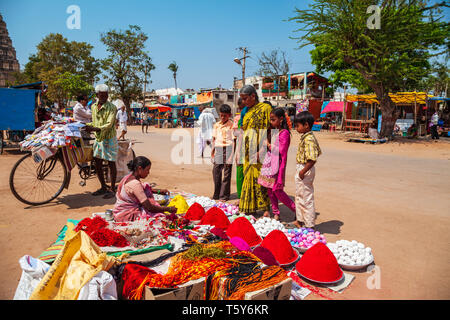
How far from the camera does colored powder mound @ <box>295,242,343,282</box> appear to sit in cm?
258

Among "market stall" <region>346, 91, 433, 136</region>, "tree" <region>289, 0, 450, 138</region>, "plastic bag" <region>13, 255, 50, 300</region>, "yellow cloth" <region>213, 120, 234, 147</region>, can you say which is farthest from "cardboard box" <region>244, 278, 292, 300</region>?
"market stall" <region>346, 91, 433, 136</region>

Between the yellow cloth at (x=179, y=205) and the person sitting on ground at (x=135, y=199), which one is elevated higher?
the person sitting on ground at (x=135, y=199)

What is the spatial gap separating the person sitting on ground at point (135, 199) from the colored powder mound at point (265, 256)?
1.26 metres

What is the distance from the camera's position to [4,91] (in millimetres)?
9523

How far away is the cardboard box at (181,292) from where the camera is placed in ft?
5.99

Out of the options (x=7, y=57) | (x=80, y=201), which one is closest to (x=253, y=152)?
(x=80, y=201)

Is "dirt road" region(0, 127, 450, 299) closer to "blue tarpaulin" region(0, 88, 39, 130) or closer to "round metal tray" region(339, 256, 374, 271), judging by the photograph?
"round metal tray" region(339, 256, 374, 271)

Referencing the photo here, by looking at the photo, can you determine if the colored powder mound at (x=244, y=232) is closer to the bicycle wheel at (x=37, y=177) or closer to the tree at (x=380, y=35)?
the bicycle wheel at (x=37, y=177)

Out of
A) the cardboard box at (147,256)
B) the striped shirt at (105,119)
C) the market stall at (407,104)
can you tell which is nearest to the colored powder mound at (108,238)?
the cardboard box at (147,256)

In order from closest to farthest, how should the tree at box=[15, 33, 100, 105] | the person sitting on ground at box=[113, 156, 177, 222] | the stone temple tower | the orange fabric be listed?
the person sitting on ground at box=[113, 156, 177, 222]
the tree at box=[15, 33, 100, 105]
the orange fabric
the stone temple tower

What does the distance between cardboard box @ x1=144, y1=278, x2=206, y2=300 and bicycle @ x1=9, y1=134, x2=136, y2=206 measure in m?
3.60

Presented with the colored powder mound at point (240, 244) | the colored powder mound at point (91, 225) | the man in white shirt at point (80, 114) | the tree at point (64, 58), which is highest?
the tree at point (64, 58)

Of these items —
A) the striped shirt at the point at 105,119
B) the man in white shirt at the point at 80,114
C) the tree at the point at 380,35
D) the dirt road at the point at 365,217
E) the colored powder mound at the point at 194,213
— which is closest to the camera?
the dirt road at the point at 365,217

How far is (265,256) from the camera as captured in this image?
281 cm
